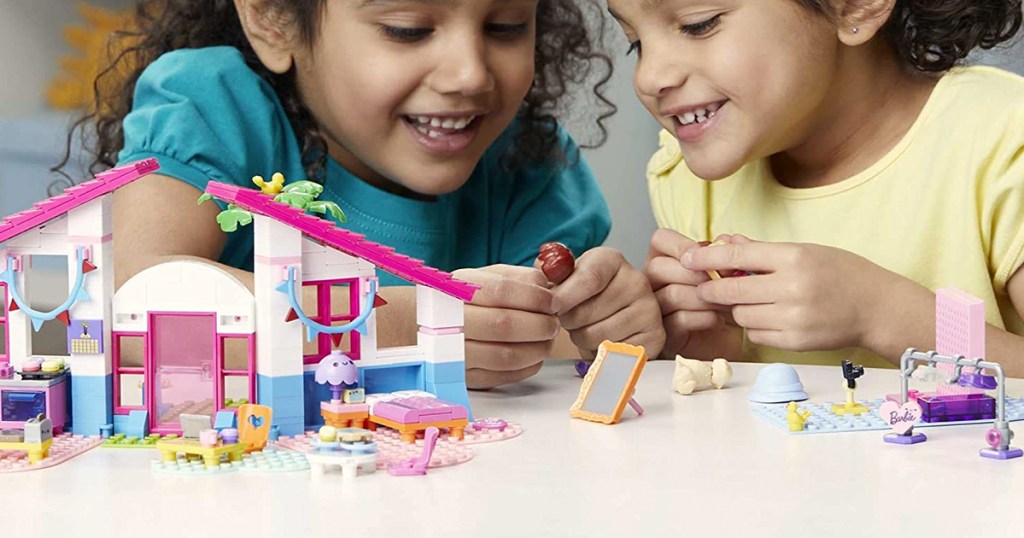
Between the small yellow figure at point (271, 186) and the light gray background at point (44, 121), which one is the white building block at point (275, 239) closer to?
the small yellow figure at point (271, 186)

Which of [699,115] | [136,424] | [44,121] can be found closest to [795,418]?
[136,424]

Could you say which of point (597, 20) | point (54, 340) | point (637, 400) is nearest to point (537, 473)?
point (637, 400)

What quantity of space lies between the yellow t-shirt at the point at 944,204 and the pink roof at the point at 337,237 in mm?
611

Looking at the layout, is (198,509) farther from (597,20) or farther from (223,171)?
(597,20)

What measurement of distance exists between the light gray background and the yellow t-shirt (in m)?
1.01

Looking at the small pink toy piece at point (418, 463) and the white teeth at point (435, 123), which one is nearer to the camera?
the small pink toy piece at point (418, 463)

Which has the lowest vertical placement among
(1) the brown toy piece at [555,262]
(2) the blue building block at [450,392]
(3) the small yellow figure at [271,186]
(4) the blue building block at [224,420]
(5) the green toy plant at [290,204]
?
(4) the blue building block at [224,420]

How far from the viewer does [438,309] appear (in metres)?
0.80

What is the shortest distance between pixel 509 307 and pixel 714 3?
1.41 feet

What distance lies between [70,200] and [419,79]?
20.7 inches

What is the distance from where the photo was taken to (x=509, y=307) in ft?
3.06

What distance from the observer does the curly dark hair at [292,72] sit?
137 centimetres

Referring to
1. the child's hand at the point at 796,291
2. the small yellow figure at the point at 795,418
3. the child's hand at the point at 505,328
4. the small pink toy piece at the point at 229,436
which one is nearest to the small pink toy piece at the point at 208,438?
the small pink toy piece at the point at 229,436

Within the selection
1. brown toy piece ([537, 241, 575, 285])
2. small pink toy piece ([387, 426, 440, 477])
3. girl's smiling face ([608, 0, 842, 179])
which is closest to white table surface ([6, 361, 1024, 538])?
small pink toy piece ([387, 426, 440, 477])
